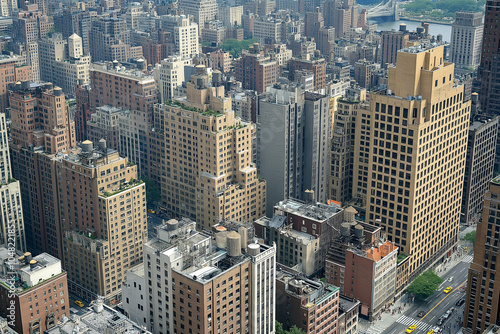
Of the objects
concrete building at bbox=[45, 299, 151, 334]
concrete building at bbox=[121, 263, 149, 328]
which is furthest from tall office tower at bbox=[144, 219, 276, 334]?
concrete building at bbox=[45, 299, 151, 334]

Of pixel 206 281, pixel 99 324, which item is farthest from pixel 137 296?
pixel 206 281

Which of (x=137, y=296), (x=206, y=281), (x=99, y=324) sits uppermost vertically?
(x=206, y=281)

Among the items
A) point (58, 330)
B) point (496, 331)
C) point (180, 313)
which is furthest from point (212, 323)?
point (496, 331)

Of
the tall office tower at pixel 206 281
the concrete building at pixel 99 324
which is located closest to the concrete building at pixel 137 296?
the tall office tower at pixel 206 281

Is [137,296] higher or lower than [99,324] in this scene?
higher

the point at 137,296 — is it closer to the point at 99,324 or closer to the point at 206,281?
the point at 99,324

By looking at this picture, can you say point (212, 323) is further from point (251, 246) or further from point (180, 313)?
point (251, 246)

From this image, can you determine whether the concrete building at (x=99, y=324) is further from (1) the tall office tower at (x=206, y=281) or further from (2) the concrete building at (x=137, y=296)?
(1) the tall office tower at (x=206, y=281)
